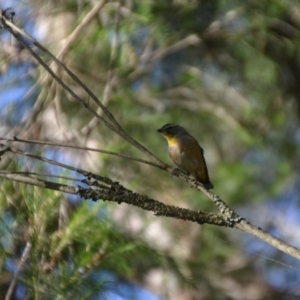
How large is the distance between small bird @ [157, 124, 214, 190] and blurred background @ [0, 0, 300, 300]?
0.66 ft

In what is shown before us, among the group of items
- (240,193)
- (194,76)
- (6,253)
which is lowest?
(6,253)

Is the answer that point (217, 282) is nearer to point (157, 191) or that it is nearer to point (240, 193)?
point (240, 193)

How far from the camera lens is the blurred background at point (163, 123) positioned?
7.59ft

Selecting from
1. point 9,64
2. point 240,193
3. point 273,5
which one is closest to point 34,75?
point 9,64

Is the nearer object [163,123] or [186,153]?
[186,153]

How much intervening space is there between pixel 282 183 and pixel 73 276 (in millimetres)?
3254

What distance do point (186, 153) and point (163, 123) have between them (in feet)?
4.14

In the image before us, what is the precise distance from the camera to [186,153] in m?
3.11

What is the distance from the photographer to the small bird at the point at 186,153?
3.08m

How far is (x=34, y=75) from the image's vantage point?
340 centimetres

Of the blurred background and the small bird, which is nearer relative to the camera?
the blurred background

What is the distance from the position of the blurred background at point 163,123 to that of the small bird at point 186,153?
8.0 inches

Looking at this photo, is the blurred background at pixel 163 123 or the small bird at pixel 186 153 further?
the small bird at pixel 186 153

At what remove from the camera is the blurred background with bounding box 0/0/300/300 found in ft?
7.59
